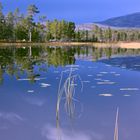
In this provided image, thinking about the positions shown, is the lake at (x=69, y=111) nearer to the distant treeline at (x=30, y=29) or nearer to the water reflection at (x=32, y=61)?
the water reflection at (x=32, y=61)

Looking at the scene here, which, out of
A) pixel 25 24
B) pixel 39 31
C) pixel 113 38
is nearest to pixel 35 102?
pixel 25 24

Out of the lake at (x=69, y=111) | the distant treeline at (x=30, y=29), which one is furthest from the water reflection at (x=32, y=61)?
the distant treeline at (x=30, y=29)

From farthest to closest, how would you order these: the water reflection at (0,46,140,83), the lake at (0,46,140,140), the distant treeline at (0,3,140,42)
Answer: the distant treeline at (0,3,140,42)
the water reflection at (0,46,140,83)
the lake at (0,46,140,140)

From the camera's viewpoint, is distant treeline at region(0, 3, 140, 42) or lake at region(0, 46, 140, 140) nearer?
lake at region(0, 46, 140, 140)

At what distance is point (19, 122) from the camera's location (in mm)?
8180

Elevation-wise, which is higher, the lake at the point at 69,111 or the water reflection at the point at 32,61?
the lake at the point at 69,111

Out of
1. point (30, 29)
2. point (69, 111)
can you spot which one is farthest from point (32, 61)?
point (30, 29)

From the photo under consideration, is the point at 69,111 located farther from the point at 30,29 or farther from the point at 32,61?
the point at 30,29

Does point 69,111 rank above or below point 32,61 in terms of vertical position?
above

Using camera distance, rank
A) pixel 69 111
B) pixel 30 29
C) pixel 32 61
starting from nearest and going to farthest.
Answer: pixel 69 111, pixel 32 61, pixel 30 29

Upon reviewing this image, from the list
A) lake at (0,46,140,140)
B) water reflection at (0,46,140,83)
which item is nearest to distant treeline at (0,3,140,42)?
water reflection at (0,46,140,83)

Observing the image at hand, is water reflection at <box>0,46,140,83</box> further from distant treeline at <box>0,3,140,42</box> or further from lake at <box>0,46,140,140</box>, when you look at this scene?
distant treeline at <box>0,3,140,42</box>

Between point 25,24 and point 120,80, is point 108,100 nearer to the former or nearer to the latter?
point 120,80

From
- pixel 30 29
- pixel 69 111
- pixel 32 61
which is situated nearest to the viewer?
pixel 69 111
